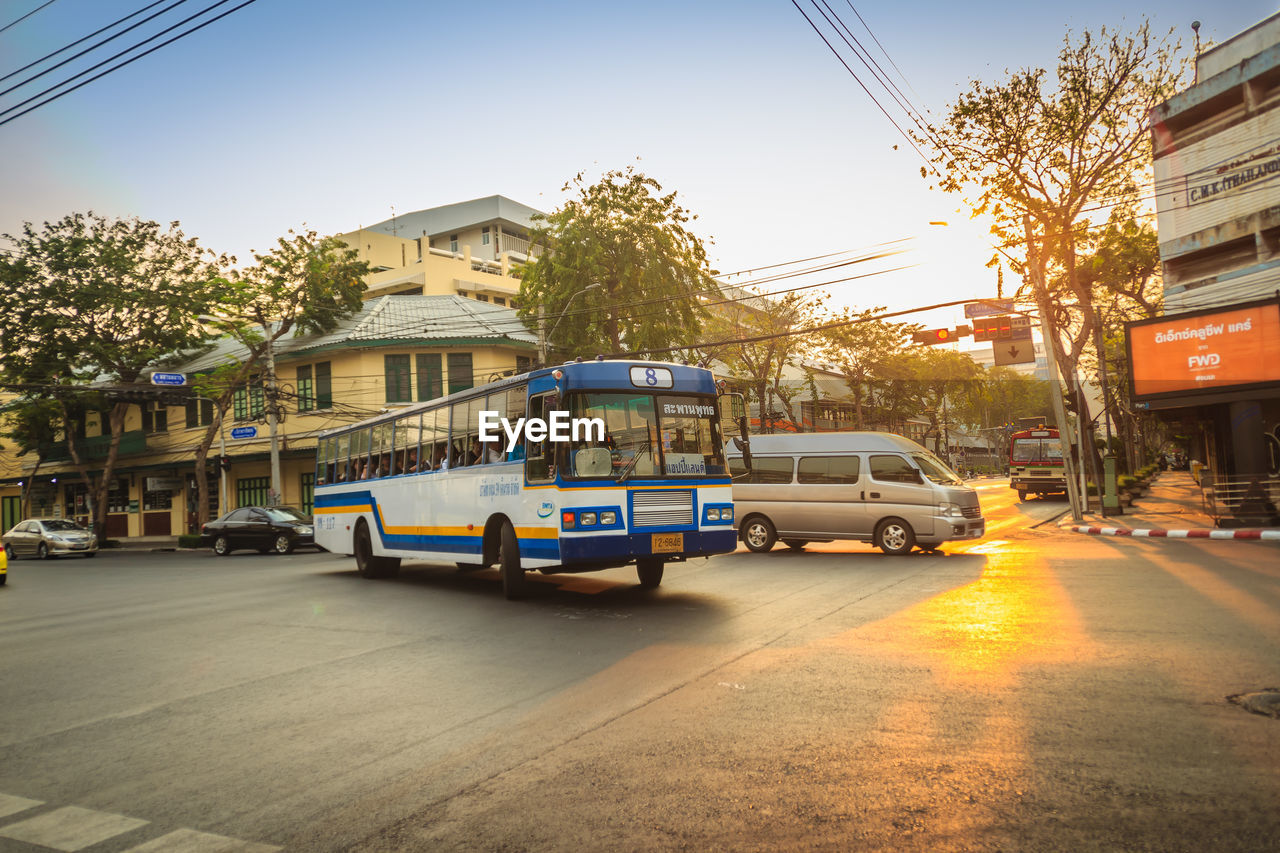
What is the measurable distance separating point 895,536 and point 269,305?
28.7m

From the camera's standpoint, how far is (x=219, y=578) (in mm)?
18641

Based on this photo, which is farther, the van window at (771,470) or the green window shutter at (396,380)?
the green window shutter at (396,380)

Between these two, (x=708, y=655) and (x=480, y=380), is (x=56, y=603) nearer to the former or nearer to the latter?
(x=708, y=655)

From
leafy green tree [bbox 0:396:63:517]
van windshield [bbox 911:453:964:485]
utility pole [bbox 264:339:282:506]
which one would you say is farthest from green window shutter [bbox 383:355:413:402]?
van windshield [bbox 911:453:964:485]

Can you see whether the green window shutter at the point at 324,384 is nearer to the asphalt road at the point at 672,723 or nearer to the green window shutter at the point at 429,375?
the green window shutter at the point at 429,375

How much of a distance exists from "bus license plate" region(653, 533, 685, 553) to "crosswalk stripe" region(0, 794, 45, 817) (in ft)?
23.8

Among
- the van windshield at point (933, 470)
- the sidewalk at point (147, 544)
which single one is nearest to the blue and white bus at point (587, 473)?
the van windshield at point (933, 470)

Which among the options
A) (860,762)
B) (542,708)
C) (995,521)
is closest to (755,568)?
(542,708)

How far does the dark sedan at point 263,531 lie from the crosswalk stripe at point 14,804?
22894 millimetres

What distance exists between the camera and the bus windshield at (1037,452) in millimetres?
37781

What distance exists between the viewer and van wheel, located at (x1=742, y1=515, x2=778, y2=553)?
1786 cm

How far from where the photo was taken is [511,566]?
12.1 meters

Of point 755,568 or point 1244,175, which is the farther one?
point 1244,175

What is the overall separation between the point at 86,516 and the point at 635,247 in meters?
37.4
